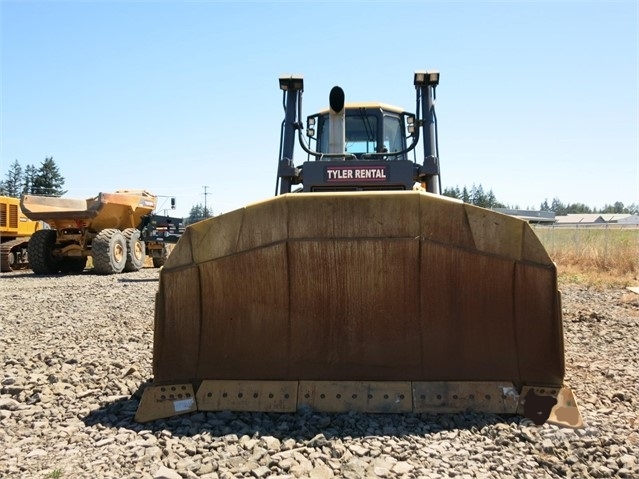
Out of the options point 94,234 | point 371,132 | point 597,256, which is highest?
point 371,132

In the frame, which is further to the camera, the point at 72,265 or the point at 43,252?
the point at 72,265

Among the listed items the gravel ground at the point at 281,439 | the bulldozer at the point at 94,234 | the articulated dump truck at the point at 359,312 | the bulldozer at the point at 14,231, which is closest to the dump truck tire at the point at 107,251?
the bulldozer at the point at 94,234

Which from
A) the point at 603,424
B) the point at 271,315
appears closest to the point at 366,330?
the point at 271,315

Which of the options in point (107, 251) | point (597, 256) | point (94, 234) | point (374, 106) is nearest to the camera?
point (374, 106)

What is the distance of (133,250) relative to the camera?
17.2 metres

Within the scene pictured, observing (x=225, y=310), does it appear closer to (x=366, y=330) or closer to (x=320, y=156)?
(x=366, y=330)

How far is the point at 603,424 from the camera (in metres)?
3.24

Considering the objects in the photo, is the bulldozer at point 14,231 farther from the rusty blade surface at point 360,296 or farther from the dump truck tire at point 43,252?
the rusty blade surface at point 360,296

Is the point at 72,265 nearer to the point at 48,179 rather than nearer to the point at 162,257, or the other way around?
the point at 162,257

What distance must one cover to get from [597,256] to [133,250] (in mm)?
14449

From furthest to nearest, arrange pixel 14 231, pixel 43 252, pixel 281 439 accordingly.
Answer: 1. pixel 14 231
2. pixel 43 252
3. pixel 281 439

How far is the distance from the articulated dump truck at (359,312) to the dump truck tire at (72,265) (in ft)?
49.8

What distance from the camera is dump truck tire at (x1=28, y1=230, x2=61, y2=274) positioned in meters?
16.1

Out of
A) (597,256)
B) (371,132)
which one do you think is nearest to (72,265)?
(371,132)
